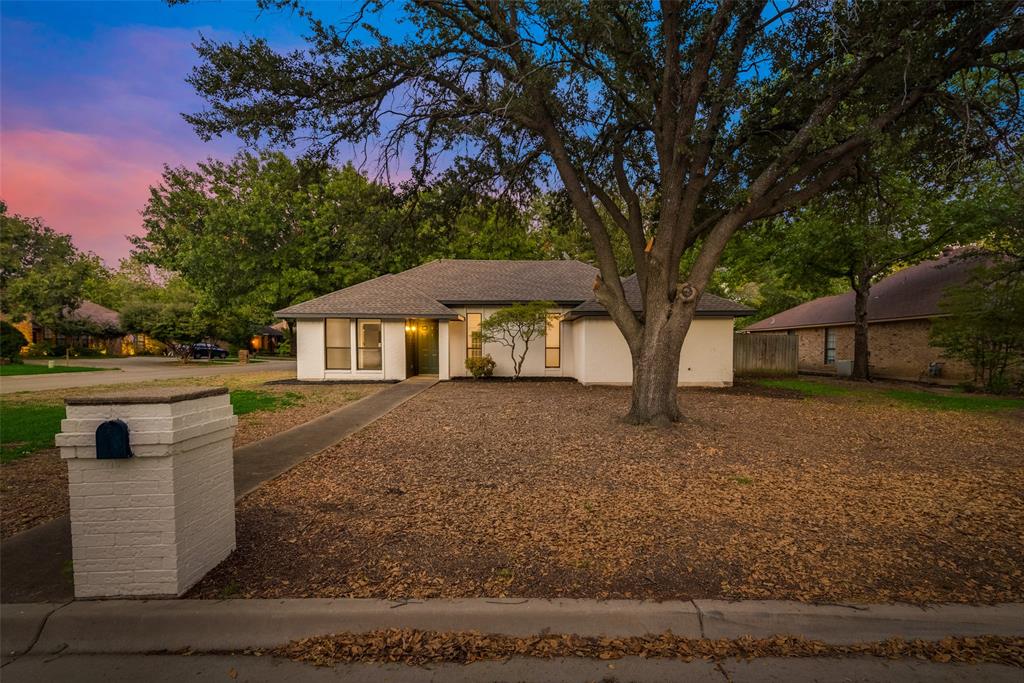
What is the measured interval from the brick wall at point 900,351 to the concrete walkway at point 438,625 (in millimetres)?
17982

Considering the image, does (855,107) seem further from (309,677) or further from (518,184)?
(309,677)

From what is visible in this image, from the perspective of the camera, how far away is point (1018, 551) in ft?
11.2

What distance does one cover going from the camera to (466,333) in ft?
57.1

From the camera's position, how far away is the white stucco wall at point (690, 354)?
14805mm

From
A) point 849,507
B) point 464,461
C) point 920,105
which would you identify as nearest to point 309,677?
point 464,461

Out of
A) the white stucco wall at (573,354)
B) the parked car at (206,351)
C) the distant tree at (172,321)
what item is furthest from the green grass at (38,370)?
the white stucco wall at (573,354)

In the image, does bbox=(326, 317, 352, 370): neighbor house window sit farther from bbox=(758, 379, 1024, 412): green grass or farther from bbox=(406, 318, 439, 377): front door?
bbox=(758, 379, 1024, 412): green grass

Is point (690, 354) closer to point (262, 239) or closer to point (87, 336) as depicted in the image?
point (262, 239)

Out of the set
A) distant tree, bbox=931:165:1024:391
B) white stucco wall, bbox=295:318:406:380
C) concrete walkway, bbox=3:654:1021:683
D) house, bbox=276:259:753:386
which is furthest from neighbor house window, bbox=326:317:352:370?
distant tree, bbox=931:165:1024:391

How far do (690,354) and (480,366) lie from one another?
7257mm

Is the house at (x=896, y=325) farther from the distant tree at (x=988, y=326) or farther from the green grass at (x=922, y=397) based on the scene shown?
the green grass at (x=922, y=397)

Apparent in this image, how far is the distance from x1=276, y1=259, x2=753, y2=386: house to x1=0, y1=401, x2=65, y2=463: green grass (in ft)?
23.0

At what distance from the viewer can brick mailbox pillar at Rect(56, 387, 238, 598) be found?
2.64 metres

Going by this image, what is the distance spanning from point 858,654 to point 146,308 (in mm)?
34238
